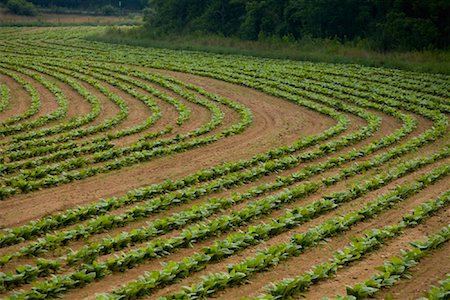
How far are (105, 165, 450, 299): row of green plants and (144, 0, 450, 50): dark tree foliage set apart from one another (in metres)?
30.8

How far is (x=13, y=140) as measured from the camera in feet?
55.6

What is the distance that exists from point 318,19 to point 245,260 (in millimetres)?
42133

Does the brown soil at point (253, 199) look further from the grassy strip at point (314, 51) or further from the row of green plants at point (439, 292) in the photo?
the grassy strip at point (314, 51)

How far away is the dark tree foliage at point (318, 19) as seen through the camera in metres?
39.9

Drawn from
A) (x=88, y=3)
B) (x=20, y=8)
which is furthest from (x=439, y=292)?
(x=88, y=3)

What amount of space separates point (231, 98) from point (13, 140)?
36.0ft

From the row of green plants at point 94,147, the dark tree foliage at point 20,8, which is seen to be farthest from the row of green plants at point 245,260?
the dark tree foliage at point 20,8

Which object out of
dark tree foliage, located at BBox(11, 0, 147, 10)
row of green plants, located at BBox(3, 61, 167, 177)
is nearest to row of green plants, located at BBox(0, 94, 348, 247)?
row of green plants, located at BBox(3, 61, 167, 177)

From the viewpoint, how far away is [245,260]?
30.1 feet

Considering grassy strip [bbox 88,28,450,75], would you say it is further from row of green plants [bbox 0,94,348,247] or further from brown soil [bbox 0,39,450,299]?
row of green plants [bbox 0,94,348,247]

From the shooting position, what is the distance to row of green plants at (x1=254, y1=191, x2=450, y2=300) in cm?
825

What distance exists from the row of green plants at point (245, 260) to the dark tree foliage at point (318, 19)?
30.8 m

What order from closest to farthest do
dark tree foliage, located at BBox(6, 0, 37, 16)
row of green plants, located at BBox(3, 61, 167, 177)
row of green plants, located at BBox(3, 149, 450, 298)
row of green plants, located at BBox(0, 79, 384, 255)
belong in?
row of green plants, located at BBox(3, 149, 450, 298) < row of green plants, located at BBox(0, 79, 384, 255) < row of green plants, located at BBox(3, 61, 167, 177) < dark tree foliage, located at BBox(6, 0, 37, 16)

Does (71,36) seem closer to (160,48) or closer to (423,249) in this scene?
(160,48)
